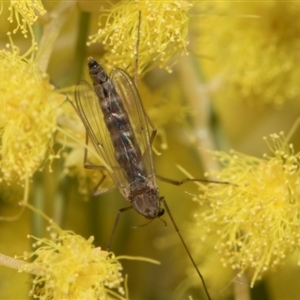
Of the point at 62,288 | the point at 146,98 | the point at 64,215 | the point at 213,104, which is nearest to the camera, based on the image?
the point at 62,288

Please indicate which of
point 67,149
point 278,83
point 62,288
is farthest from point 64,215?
point 278,83

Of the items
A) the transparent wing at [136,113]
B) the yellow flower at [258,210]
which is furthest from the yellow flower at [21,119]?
the yellow flower at [258,210]

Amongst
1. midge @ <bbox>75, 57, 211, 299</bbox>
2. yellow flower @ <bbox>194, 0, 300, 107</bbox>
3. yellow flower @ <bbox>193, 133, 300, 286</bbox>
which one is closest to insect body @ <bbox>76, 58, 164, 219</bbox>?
midge @ <bbox>75, 57, 211, 299</bbox>

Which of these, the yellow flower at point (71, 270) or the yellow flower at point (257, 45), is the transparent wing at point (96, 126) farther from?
the yellow flower at point (257, 45)

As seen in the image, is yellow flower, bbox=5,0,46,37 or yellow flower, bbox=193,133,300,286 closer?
yellow flower, bbox=5,0,46,37

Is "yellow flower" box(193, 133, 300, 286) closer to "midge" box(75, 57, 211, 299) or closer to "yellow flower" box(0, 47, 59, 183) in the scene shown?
"midge" box(75, 57, 211, 299)

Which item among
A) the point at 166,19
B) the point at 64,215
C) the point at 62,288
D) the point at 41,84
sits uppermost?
the point at 166,19

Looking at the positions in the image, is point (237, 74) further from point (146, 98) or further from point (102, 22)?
point (102, 22)
